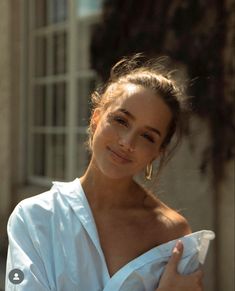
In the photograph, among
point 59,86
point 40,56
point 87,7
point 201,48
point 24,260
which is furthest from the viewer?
point 40,56

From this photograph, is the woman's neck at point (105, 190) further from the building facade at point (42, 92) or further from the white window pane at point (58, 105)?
the white window pane at point (58, 105)

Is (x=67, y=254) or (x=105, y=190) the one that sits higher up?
(x=105, y=190)

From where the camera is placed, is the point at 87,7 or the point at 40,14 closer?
the point at 87,7

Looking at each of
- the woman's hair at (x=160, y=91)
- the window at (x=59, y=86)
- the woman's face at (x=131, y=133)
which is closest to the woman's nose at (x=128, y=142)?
the woman's face at (x=131, y=133)

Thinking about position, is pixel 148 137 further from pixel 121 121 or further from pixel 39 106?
pixel 39 106

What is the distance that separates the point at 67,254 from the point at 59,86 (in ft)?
14.3

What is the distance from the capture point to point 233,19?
11.9 feet

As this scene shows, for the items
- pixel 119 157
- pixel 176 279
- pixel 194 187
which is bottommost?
pixel 194 187

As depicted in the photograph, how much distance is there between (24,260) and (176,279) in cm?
47

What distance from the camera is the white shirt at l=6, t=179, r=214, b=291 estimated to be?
5.61ft

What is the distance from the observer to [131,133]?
1820 mm

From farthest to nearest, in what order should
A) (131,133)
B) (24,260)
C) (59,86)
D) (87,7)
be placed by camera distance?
(59,86), (87,7), (131,133), (24,260)

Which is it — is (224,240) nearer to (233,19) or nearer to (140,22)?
(233,19)

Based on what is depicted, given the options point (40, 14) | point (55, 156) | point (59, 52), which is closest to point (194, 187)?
point (55, 156)
